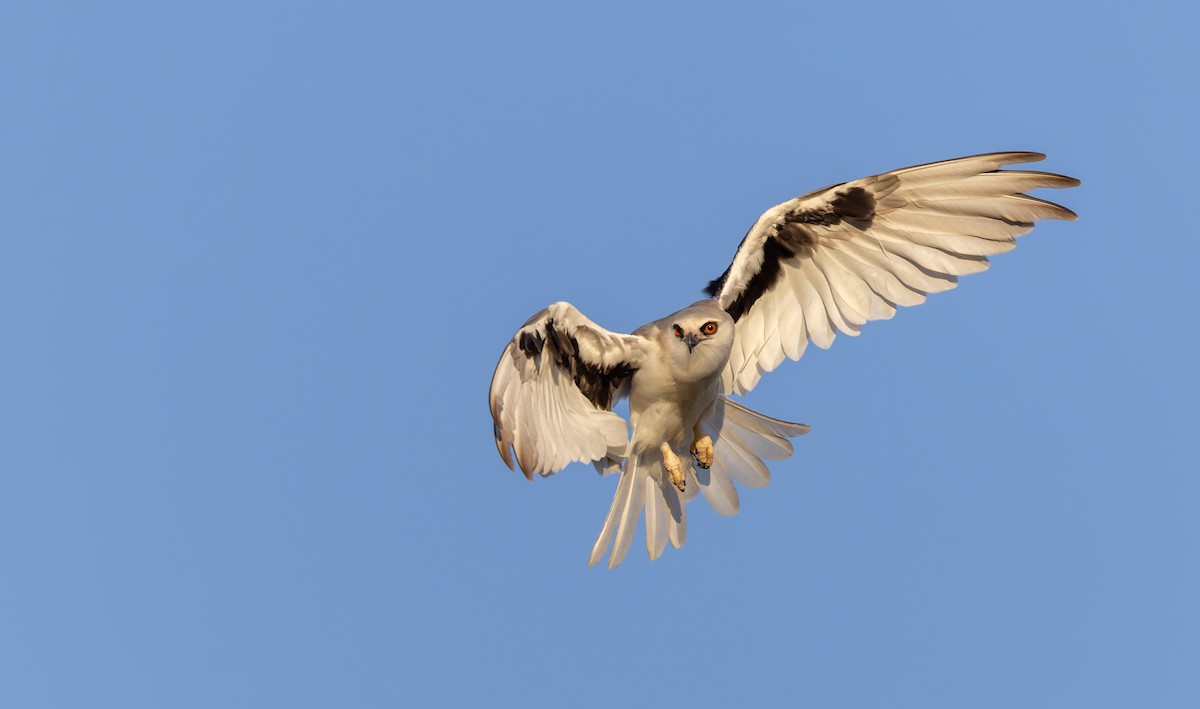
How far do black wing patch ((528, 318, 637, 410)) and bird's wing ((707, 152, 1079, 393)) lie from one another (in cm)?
107

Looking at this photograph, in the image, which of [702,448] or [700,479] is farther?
[700,479]

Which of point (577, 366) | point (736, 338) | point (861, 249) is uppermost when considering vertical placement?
point (861, 249)

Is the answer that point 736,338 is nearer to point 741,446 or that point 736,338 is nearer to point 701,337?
point 741,446

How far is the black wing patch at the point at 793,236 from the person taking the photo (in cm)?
1241

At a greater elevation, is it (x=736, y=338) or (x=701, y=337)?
(x=736, y=338)

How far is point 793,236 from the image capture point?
12547 millimetres

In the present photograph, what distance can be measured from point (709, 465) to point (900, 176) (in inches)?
109

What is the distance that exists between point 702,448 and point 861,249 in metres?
2.07

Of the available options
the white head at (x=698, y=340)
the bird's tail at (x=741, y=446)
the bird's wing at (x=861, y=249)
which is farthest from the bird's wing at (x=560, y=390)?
the bird's wing at (x=861, y=249)

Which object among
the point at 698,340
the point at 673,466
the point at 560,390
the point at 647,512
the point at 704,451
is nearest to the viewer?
the point at 698,340

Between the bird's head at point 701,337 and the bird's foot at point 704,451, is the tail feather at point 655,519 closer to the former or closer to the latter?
the bird's foot at point 704,451

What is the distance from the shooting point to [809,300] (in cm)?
1263

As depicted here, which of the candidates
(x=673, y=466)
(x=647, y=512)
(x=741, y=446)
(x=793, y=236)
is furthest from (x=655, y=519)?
(x=793, y=236)

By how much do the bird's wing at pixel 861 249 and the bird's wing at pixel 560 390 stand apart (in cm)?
111
